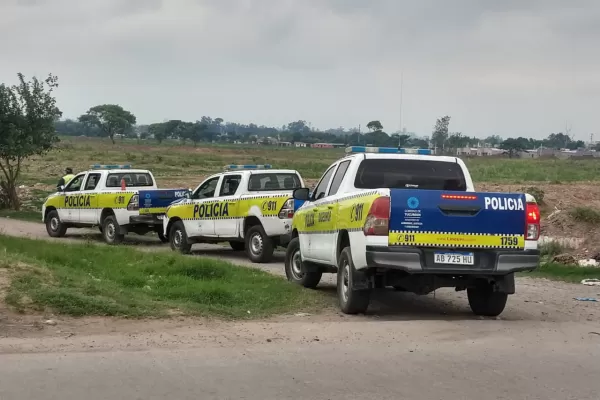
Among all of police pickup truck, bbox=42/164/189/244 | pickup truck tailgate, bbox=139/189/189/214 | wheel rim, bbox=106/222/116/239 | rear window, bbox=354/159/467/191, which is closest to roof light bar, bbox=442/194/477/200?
rear window, bbox=354/159/467/191

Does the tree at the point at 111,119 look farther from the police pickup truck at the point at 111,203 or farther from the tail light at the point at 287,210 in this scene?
the tail light at the point at 287,210

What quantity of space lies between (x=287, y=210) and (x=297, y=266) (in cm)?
298

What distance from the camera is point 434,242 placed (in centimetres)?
923

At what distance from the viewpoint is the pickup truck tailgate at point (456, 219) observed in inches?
359

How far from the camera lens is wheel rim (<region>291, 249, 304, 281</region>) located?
42.3 feet

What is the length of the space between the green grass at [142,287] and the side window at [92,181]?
7.15m

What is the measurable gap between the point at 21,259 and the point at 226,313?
355cm

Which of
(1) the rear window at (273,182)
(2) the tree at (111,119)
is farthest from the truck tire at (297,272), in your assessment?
(2) the tree at (111,119)

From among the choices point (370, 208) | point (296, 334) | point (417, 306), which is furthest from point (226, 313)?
point (417, 306)

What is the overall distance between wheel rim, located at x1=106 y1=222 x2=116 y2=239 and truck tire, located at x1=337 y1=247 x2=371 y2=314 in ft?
38.1

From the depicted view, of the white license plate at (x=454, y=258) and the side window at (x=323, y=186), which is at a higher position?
the side window at (x=323, y=186)

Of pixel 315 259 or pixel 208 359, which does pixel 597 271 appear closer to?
pixel 315 259

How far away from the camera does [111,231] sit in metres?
20.8

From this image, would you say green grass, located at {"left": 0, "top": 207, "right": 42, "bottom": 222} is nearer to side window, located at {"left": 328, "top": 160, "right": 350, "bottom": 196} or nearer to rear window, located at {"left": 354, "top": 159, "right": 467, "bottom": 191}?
side window, located at {"left": 328, "top": 160, "right": 350, "bottom": 196}
